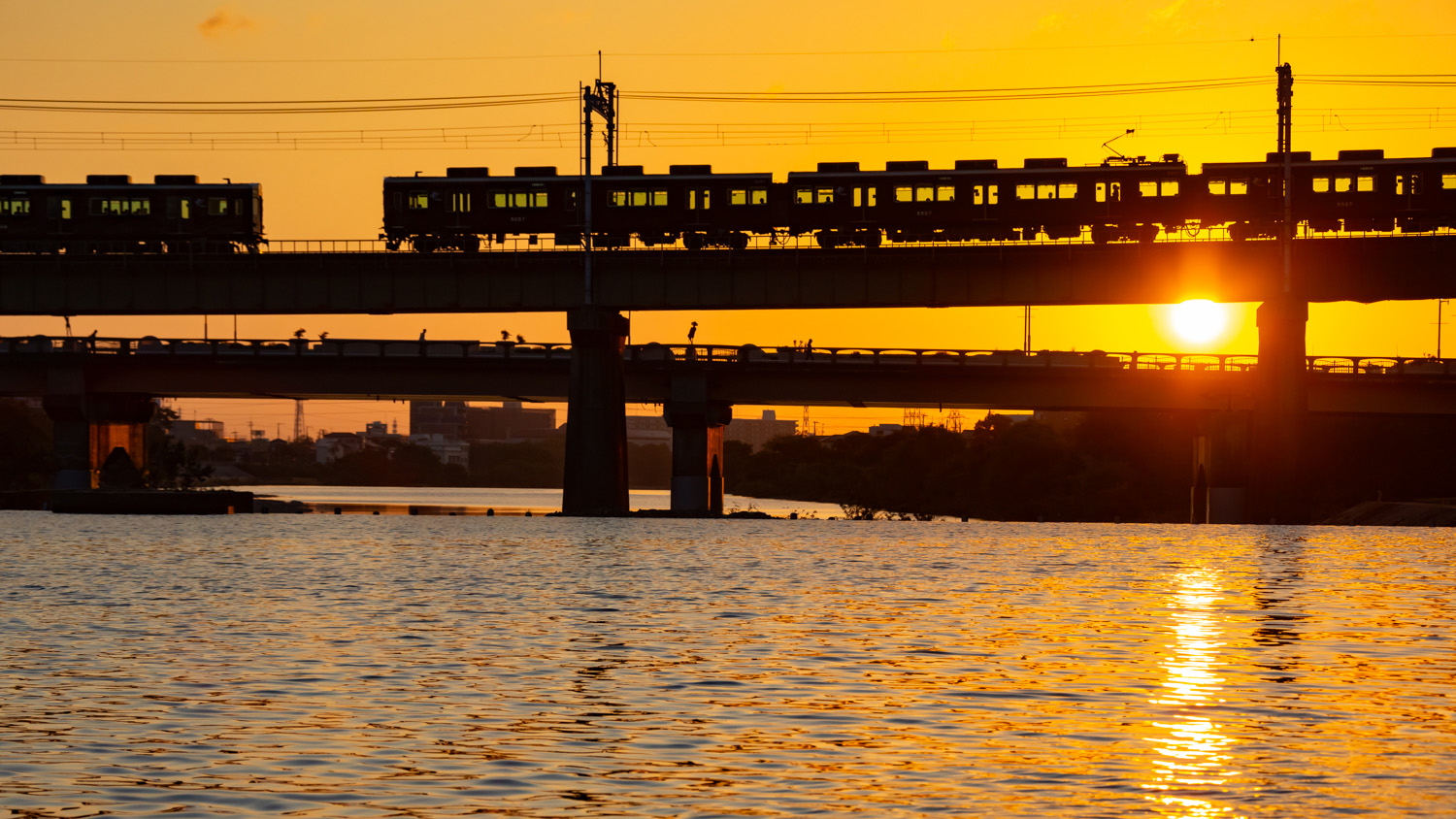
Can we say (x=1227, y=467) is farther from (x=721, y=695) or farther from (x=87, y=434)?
(x=721, y=695)

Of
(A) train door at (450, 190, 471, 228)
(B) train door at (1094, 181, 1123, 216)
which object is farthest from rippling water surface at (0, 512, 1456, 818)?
(A) train door at (450, 190, 471, 228)

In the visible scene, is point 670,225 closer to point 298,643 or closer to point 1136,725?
point 298,643

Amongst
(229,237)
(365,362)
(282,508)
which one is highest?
(229,237)

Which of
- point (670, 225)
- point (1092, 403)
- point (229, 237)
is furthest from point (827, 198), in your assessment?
point (229, 237)

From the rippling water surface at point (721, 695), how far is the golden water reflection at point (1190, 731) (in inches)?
2.6

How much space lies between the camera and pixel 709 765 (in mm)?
16891

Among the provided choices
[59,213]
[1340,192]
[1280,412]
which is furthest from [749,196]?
[59,213]

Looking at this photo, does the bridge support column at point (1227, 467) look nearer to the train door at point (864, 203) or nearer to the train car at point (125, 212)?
the train door at point (864, 203)

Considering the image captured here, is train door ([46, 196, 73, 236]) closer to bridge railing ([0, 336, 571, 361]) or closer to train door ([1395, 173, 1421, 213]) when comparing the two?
bridge railing ([0, 336, 571, 361])

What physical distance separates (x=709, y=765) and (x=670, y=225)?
7335 cm

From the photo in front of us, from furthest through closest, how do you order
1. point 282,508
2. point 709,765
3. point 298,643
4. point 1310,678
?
point 282,508 → point 298,643 → point 1310,678 → point 709,765

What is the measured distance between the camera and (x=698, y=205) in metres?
88.0

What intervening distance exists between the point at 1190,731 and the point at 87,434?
99.5 meters

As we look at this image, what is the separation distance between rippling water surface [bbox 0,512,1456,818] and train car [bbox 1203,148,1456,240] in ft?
127
